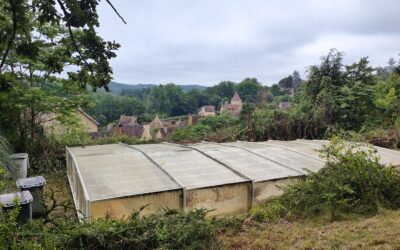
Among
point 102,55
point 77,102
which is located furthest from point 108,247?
point 77,102

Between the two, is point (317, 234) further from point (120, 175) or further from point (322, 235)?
Result: point (120, 175)

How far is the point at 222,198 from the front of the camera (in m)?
5.82

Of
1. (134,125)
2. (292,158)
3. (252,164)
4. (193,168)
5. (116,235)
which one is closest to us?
(116,235)

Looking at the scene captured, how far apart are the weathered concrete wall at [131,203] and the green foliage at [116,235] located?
170cm

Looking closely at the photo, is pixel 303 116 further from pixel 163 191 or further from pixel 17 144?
pixel 17 144

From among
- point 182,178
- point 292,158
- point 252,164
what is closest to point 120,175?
point 182,178

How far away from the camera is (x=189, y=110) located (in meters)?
74.9

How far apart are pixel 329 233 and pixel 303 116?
1101 centimetres

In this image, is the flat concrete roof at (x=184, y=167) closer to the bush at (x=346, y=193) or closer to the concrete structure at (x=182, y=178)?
the concrete structure at (x=182, y=178)

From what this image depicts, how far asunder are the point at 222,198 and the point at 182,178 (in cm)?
90

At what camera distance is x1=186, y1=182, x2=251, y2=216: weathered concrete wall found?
561cm

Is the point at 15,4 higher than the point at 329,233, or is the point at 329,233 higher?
the point at 15,4

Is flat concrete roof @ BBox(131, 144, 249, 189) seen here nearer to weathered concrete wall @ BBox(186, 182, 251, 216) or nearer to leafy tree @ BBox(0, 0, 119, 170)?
weathered concrete wall @ BBox(186, 182, 251, 216)

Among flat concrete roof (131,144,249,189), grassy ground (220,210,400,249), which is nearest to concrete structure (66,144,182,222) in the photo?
flat concrete roof (131,144,249,189)
